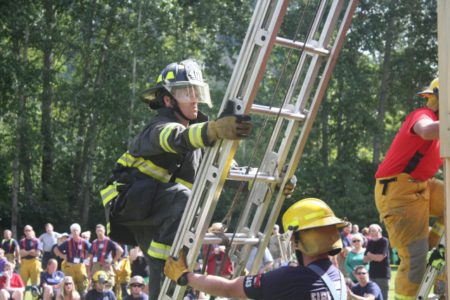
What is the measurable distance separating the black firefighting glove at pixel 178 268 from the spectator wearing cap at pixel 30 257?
16.9 meters

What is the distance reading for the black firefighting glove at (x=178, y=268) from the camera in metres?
5.12

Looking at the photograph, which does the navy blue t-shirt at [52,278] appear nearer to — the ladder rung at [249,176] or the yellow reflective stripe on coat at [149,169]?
the yellow reflective stripe on coat at [149,169]

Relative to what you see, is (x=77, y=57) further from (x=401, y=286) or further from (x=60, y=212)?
(x=401, y=286)

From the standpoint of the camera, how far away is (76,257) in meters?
19.6

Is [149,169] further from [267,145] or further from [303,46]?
[303,46]

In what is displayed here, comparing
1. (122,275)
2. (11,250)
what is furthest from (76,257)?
(11,250)

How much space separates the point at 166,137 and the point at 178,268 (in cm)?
80

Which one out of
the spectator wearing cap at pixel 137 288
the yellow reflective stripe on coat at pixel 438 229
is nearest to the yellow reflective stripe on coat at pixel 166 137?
the yellow reflective stripe on coat at pixel 438 229

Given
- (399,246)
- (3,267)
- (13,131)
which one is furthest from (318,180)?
(399,246)

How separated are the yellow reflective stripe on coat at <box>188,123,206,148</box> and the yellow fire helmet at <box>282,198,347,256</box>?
0.70 m

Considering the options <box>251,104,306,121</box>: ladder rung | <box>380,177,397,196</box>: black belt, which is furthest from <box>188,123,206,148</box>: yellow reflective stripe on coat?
<box>380,177,397,196</box>: black belt

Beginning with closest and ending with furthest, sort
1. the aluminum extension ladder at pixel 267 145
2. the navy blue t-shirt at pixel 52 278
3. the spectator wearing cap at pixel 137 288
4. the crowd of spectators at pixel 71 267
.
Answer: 1. the aluminum extension ladder at pixel 267 145
2. the spectator wearing cap at pixel 137 288
3. the crowd of spectators at pixel 71 267
4. the navy blue t-shirt at pixel 52 278

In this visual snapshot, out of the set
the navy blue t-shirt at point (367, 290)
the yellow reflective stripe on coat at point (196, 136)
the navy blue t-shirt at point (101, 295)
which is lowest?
the navy blue t-shirt at point (101, 295)

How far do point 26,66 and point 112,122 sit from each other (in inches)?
142
